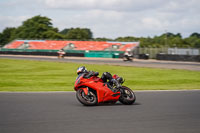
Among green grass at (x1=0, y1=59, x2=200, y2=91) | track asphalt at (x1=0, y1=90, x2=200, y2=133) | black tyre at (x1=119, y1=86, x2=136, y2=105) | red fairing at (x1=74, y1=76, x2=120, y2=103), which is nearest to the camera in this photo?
track asphalt at (x1=0, y1=90, x2=200, y2=133)

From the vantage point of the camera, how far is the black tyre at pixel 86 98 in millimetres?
8695

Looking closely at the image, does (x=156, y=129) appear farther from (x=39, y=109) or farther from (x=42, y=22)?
(x=42, y=22)

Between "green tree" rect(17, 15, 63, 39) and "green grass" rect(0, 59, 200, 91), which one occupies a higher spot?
"green tree" rect(17, 15, 63, 39)

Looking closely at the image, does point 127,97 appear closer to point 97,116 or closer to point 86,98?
point 86,98

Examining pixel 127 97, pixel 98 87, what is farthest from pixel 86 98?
pixel 127 97

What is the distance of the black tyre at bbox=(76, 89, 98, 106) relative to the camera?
8.70 meters

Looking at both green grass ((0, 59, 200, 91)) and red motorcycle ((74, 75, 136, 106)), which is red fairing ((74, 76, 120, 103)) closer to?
red motorcycle ((74, 75, 136, 106))

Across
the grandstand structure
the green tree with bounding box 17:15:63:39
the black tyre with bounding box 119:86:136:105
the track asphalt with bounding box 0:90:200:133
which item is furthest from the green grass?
the green tree with bounding box 17:15:63:39

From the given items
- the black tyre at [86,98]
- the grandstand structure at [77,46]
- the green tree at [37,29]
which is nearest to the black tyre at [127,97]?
the black tyre at [86,98]

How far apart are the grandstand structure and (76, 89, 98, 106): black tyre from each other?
45.7m

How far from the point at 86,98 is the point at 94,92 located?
28cm

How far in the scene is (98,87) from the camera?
8.76 meters

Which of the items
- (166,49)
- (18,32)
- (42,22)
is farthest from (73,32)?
(166,49)

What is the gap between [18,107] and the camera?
8.45 meters
